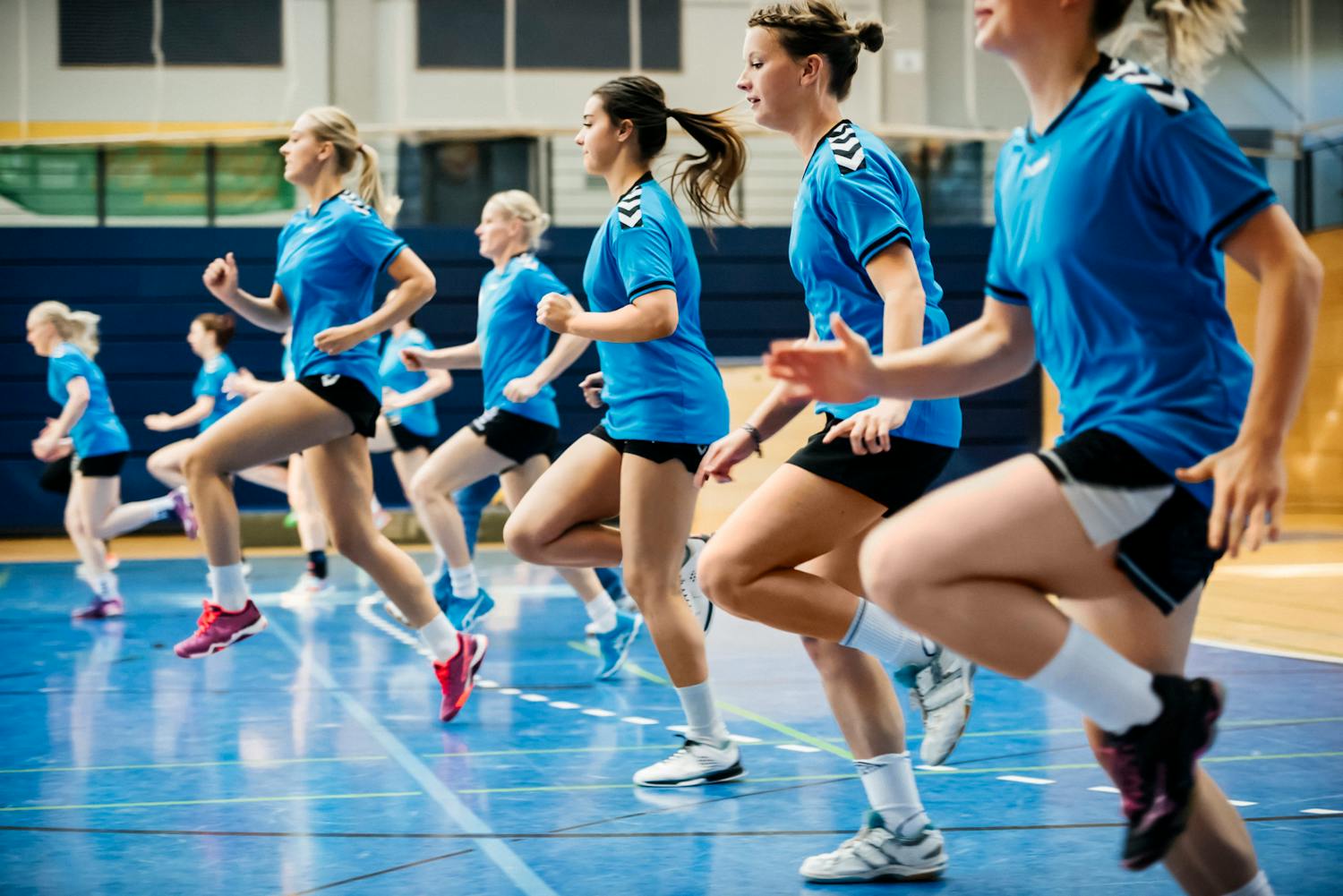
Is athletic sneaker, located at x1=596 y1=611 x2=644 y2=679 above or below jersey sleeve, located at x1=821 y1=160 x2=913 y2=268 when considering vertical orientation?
below

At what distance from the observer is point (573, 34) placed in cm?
1330

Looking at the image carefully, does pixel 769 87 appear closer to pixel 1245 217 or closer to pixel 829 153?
pixel 829 153

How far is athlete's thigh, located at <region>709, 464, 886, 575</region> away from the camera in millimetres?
2760

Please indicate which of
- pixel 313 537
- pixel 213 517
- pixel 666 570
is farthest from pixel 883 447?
pixel 313 537

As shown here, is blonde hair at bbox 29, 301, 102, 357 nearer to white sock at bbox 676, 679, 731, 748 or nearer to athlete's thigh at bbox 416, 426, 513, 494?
athlete's thigh at bbox 416, 426, 513, 494

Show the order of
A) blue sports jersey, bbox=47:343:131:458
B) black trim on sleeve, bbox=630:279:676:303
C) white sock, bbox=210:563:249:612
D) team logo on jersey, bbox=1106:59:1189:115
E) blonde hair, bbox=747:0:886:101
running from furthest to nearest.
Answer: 1. blue sports jersey, bbox=47:343:131:458
2. white sock, bbox=210:563:249:612
3. black trim on sleeve, bbox=630:279:676:303
4. blonde hair, bbox=747:0:886:101
5. team logo on jersey, bbox=1106:59:1189:115

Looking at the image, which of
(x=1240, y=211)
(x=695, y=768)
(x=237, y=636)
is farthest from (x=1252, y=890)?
(x=237, y=636)

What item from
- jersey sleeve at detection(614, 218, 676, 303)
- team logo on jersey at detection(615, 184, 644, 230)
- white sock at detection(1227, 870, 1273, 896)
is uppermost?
team logo on jersey at detection(615, 184, 644, 230)

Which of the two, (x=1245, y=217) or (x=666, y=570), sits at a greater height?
(x=1245, y=217)

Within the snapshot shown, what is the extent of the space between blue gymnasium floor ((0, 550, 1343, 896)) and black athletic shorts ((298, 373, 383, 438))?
95cm

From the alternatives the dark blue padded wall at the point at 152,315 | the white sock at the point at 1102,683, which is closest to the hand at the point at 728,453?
the white sock at the point at 1102,683

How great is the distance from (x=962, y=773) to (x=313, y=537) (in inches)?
217

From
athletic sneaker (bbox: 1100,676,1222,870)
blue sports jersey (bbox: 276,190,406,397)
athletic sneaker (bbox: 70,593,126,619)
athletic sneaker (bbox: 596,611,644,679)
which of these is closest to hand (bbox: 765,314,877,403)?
athletic sneaker (bbox: 1100,676,1222,870)

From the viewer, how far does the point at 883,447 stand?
2.61 m
